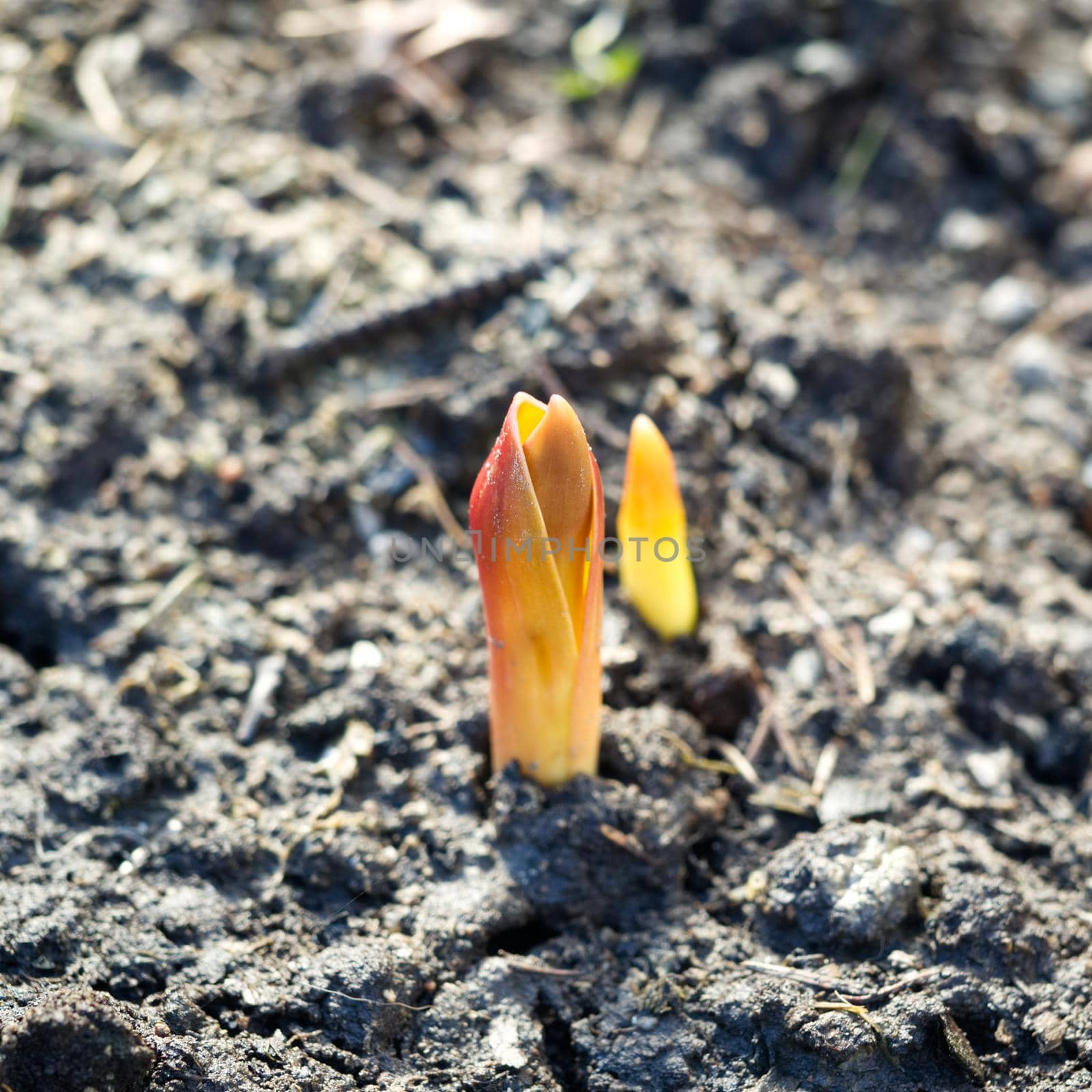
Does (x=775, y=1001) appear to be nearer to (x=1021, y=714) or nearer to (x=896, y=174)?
(x=1021, y=714)

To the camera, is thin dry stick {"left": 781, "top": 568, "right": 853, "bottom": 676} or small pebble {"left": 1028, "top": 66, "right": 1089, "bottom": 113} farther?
small pebble {"left": 1028, "top": 66, "right": 1089, "bottom": 113}

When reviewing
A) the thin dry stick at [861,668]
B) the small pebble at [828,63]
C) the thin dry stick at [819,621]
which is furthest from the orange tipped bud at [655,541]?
the small pebble at [828,63]

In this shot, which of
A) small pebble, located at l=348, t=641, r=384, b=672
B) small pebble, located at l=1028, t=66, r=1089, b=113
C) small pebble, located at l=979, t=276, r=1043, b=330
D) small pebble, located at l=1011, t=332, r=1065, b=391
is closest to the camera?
small pebble, located at l=348, t=641, r=384, b=672

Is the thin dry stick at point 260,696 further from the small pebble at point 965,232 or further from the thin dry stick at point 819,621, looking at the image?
the small pebble at point 965,232

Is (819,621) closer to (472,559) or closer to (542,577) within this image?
(472,559)

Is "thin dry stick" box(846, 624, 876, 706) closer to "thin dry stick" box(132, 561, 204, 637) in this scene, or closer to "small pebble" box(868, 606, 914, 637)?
"small pebble" box(868, 606, 914, 637)

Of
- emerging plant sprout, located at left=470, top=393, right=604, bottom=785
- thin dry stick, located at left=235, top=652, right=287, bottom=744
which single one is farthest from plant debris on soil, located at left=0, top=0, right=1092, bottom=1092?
emerging plant sprout, located at left=470, top=393, right=604, bottom=785

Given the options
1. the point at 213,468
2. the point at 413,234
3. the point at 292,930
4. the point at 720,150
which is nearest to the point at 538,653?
the point at 292,930
